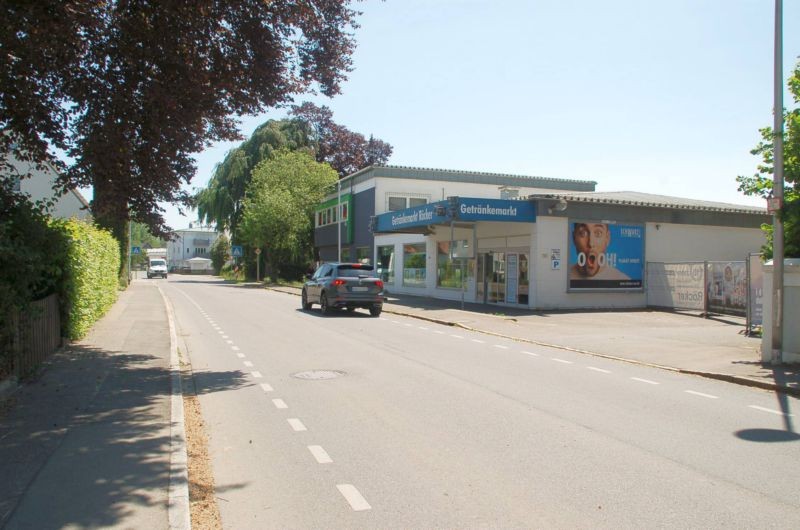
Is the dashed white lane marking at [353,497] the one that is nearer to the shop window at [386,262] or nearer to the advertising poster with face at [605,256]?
the advertising poster with face at [605,256]

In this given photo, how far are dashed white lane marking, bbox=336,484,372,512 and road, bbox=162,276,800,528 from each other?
20 millimetres

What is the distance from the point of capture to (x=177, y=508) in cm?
449

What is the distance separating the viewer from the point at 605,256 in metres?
25.2

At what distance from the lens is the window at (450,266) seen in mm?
28469

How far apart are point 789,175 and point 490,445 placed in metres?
8.66

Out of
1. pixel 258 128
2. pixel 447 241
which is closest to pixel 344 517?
pixel 447 241

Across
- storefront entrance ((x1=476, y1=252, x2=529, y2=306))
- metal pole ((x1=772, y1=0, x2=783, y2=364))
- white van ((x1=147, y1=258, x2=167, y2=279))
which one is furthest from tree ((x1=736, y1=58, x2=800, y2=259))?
white van ((x1=147, y1=258, x2=167, y2=279))

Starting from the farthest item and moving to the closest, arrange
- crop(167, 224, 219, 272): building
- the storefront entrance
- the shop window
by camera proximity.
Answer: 1. crop(167, 224, 219, 272): building
2. the shop window
3. the storefront entrance

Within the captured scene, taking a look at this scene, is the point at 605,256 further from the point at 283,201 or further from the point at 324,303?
the point at 283,201

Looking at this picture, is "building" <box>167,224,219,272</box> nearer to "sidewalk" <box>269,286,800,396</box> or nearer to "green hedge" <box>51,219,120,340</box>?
"sidewalk" <box>269,286,800,396</box>

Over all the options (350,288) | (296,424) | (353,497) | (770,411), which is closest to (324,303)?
(350,288)

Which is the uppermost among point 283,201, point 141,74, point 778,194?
point 283,201

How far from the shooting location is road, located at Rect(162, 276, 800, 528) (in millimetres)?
4605

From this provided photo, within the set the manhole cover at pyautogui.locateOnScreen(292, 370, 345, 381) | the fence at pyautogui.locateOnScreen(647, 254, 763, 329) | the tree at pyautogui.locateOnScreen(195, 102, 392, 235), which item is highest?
the tree at pyautogui.locateOnScreen(195, 102, 392, 235)
